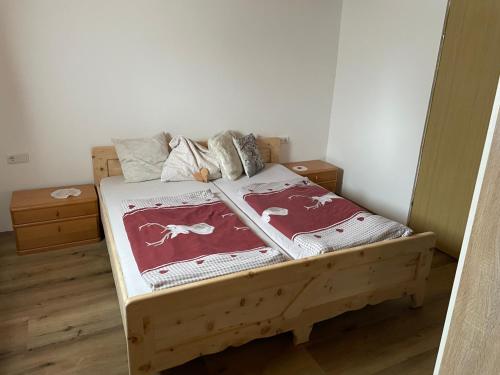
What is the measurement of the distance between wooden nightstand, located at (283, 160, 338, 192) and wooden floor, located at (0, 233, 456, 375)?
5.12 feet

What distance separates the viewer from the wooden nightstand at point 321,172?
3842 mm

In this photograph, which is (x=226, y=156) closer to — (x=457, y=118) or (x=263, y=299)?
(x=263, y=299)

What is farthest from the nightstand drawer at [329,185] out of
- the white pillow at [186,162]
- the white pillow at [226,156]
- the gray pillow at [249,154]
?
the white pillow at [186,162]

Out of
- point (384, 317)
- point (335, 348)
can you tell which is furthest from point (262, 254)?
point (384, 317)

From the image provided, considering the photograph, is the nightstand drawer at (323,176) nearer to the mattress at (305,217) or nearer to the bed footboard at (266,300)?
the mattress at (305,217)

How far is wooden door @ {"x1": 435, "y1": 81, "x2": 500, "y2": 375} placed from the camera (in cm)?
65

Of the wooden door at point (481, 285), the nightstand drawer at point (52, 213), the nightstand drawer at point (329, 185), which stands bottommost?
the nightstand drawer at point (329, 185)

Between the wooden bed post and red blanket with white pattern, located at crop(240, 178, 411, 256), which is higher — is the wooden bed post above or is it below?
below

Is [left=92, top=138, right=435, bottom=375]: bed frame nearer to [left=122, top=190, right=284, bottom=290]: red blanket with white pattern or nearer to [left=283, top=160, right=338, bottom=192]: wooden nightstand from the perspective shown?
[left=122, top=190, right=284, bottom=290]: red blanket with white pattern

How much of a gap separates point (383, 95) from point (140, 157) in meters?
2.21

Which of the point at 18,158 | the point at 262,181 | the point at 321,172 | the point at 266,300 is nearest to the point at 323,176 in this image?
the point at 321,172

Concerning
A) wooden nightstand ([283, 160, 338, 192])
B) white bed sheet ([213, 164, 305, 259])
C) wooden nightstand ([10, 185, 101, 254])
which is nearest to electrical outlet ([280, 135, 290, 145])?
wooden nightstand ([283, 160, 338, 192])

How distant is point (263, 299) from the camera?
187 cm

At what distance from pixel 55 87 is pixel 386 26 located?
2.78 metres
